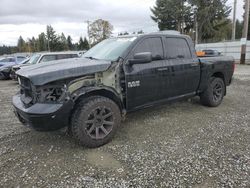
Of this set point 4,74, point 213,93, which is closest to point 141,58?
point 213,93

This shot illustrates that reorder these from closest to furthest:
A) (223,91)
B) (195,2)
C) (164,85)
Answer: (164,85) < (223,91) < (195,2)

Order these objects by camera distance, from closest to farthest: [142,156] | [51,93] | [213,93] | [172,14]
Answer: [51,93] < [142,156] < [213,93] < [172,14]

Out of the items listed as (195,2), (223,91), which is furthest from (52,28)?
(223,91)

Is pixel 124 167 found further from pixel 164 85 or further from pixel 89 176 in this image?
pixel 164 85

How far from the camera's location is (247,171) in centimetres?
276

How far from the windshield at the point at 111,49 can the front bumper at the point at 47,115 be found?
1284mm

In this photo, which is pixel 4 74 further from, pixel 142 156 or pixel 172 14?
pixel 172 14

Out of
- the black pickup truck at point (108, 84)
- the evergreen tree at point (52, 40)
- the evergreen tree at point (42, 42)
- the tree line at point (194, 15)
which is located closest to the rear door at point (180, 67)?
the black pickup truck at point (108, 84)

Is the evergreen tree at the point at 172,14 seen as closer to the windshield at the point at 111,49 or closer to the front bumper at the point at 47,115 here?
the windshield at the point at 111,49

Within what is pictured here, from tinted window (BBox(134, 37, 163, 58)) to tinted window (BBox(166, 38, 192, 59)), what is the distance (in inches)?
8.6

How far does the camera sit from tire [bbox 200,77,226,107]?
5.29 meters

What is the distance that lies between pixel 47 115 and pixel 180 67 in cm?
288

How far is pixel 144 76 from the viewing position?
3.88m

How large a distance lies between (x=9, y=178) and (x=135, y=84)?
2.37 meters
